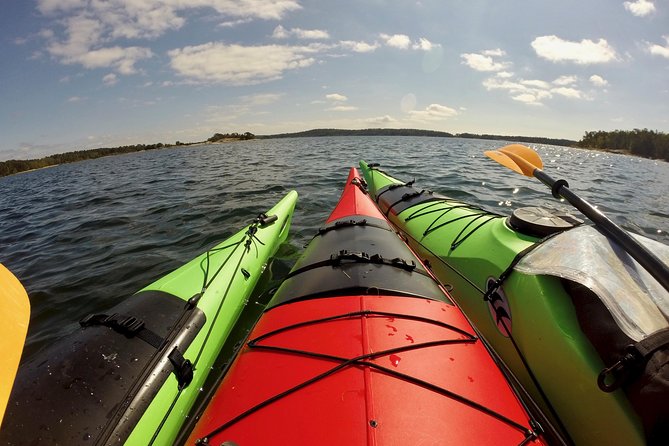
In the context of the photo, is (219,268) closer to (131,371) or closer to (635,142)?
(131,371)

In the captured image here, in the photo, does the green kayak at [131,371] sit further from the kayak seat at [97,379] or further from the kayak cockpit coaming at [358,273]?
the kayak cockpit coaming at [358,273]

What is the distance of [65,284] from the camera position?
16.4ft

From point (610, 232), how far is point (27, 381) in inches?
174

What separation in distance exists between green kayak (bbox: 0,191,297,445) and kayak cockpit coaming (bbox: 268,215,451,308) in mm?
805

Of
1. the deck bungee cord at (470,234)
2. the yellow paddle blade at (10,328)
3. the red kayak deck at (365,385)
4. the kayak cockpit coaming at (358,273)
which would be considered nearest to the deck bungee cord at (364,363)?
the red kayak deck at (365,385)

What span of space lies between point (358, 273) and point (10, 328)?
226 cm

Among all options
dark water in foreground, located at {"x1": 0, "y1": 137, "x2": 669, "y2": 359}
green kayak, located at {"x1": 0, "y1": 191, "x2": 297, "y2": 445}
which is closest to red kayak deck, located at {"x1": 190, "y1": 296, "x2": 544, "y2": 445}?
green kayak, located at {"x1": 0, "y1": 191, "x2": 297, "y2": 445}

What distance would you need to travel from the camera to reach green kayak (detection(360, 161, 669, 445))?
5.81ft

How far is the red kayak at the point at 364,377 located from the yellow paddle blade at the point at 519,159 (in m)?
2.53

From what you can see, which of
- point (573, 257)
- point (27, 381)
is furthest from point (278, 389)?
point (573, 257)

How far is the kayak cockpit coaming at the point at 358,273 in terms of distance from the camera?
2695 mm

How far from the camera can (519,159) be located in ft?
14.5

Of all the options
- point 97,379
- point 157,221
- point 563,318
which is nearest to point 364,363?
point 563,318

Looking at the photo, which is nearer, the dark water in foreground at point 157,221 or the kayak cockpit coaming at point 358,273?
the kayak cockpit coaming at point 358,273
